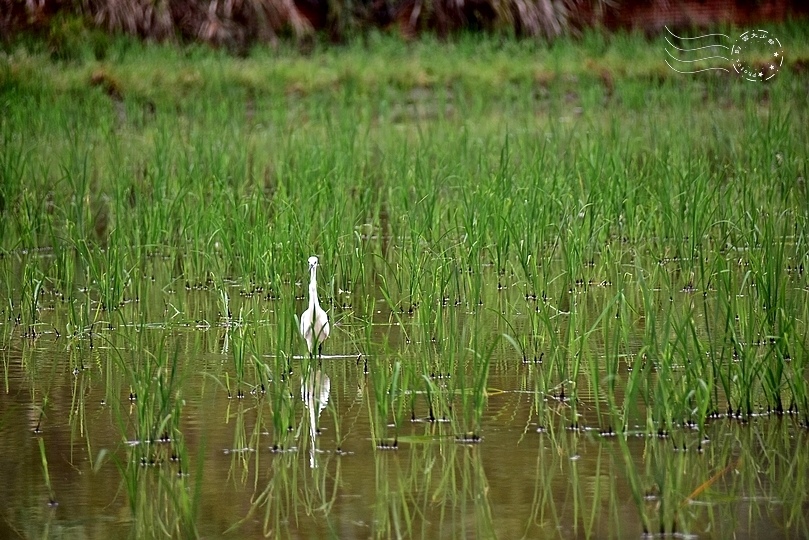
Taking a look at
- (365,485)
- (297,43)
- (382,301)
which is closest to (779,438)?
(365,485)

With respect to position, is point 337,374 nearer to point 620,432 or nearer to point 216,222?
point 620,432

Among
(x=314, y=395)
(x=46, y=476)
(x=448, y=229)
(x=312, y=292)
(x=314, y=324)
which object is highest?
(x=448, y=229)

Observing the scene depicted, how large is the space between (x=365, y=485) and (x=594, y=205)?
127 inches

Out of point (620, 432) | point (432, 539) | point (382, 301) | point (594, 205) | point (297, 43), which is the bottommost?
point (432, 539)

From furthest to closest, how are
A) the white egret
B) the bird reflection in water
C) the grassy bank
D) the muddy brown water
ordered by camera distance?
the white egret
the grassy bank
the bird reflection in water
the muddy brown water

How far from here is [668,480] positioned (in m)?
3.33

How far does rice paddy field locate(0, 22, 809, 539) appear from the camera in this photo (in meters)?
3.30

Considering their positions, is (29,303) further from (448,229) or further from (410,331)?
(448,229)

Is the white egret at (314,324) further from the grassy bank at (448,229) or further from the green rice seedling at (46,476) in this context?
the green rice seedling at (46,476)

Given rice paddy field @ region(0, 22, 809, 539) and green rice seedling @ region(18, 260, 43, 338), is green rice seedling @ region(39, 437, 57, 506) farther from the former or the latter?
green rice seedling @ region(18, 260, 43, 338)

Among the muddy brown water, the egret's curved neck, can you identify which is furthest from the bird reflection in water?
the egret's curved neck

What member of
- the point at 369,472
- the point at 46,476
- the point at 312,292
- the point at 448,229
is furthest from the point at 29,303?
the point at 369,472

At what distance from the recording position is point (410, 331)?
5.11 metres

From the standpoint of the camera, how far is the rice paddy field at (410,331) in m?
3.30
